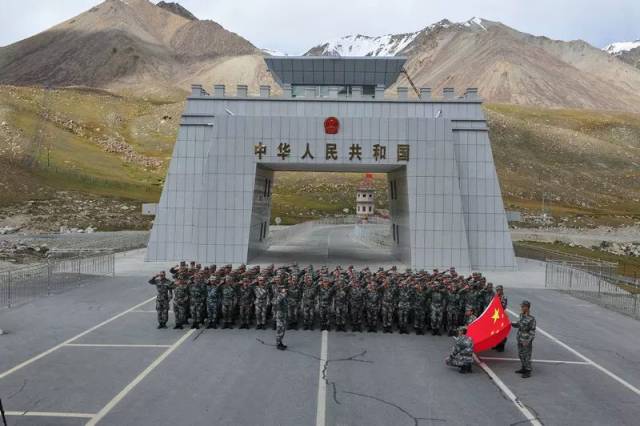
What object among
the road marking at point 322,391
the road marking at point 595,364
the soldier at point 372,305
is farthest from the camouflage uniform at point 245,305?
the road marking at point 595,364

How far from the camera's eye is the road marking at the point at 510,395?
11.3 m

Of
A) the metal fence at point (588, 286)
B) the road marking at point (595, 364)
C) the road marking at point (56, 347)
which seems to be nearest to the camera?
the road marking at point (595, 364)

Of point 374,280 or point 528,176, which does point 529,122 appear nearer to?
point 528,176

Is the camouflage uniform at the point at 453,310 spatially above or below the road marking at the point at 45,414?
above

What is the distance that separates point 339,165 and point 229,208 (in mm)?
7167

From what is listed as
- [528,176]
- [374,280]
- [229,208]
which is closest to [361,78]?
[229,208]

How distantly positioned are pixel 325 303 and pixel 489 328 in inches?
213

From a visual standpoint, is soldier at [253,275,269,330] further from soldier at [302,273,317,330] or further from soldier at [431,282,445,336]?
soldier at [431,282,445,336]

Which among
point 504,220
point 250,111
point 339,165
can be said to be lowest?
point 504,220

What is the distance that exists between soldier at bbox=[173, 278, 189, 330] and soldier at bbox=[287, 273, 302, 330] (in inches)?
132

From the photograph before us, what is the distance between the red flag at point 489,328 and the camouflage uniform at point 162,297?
939 centimetres

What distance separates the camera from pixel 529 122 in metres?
194

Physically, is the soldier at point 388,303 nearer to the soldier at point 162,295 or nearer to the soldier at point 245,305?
the soldier at point 245,305

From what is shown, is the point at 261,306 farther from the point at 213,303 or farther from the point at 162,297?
the point at 162,297
